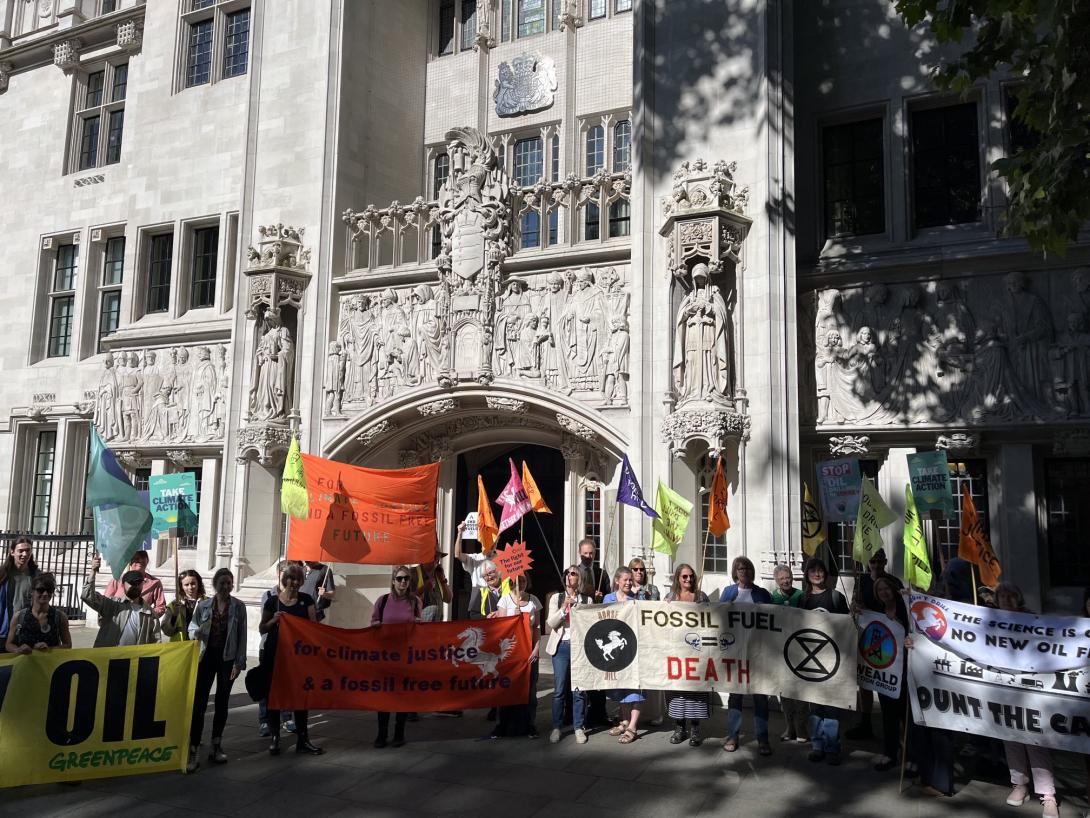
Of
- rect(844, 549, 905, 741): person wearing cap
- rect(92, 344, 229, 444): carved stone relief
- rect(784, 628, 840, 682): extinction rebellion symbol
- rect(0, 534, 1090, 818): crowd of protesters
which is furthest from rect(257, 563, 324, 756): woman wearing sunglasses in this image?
rect(92, 344, 229, 444): carved stone relief

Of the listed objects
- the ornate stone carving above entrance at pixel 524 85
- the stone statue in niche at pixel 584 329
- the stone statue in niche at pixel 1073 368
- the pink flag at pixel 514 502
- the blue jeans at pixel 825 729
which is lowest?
the blue jeans at pixel 825 729

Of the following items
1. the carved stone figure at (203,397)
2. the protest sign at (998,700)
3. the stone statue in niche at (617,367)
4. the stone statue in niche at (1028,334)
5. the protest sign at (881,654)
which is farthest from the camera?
the carved stone figure at (203,397)

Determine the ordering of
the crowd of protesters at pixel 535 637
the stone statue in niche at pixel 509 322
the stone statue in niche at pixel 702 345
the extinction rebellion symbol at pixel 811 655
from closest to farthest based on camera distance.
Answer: the crowd of protesters at pixel 535 637 → the extinction rebellion symbol at pixel 811 655 → the stone statue in niche at pixel 702 345 → the stone statue in niche at pixel 509 322

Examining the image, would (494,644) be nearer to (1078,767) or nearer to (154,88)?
(1078,767)

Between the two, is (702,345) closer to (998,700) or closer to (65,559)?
(998,700)

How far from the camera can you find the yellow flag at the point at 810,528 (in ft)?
41.1

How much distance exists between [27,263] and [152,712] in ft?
58.6

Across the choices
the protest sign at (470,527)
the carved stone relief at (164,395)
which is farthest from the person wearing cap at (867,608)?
the carved stone relief at (164,395)

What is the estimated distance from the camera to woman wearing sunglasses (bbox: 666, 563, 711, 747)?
9.07 metres

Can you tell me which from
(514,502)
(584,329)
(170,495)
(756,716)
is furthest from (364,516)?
(756,716)

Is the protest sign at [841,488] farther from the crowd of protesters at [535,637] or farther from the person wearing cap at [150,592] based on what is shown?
the person wearing cap at [150,592]

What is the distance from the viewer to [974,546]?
938 cm

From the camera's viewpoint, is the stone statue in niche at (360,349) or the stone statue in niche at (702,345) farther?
the stone statue in niche at (360,349)

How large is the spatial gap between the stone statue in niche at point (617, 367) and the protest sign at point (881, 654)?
6.04m
